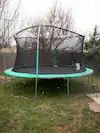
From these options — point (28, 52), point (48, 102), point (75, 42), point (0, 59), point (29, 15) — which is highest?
point (29, 15)

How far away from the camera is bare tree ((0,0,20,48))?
860 cm

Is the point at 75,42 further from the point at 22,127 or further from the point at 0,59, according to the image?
the point at 0,59

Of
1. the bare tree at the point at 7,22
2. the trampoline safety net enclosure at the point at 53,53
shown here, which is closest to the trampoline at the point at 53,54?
the trampoline safety net enclosure at the point at 53,53

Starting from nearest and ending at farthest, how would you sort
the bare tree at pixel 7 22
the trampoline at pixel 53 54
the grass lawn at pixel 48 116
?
the grass lawn at pixel 48 116, the trampoline at pixel 53 54, the bare tree at pixel 7 22

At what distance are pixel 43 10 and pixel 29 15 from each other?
1.34 meters

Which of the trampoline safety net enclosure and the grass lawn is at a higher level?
the trampoline safety net enclosure

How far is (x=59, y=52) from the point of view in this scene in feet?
15.0

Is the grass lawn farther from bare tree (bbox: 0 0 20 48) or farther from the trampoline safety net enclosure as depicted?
bare tree (bbox: 0 0 20 48)

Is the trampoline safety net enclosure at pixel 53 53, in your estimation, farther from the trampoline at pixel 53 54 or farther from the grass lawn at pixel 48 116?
the grass lawn at pixel 48 116

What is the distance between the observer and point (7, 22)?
9.73 metres

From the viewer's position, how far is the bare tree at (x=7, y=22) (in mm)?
8597

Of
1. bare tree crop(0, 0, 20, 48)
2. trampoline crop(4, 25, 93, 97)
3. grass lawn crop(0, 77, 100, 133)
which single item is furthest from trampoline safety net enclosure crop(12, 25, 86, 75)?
bare tree crop(0, 0, 20, 48)

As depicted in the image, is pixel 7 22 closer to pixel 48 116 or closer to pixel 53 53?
pixel 53 53

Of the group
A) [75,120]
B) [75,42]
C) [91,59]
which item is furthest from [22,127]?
[91,59]
